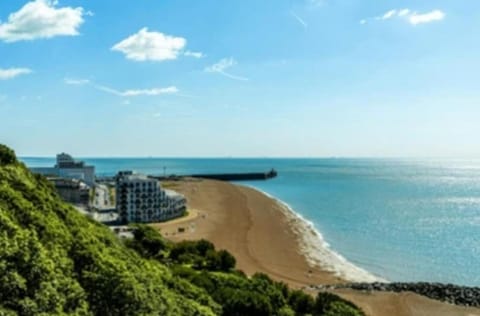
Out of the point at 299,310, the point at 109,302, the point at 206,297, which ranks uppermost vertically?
the point at 109,302

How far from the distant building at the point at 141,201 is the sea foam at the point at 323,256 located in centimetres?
1900

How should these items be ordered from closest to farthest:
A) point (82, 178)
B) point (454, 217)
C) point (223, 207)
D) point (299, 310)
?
point (299, 310)
point (454, 217)
point (223, 207)
point (82, 178)

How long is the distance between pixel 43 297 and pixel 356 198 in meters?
106

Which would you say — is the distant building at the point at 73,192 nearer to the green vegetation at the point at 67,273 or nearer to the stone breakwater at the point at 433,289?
the stone breakwater at the point at 433,289

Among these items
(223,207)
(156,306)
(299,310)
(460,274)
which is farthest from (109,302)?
(223,207)

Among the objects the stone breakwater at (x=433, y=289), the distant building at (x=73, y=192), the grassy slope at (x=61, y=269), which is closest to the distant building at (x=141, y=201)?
the distant building at (x=73, y=192)

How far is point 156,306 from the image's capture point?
1451cm

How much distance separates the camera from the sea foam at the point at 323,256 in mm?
47031

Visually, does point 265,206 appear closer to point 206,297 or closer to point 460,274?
point 460,274

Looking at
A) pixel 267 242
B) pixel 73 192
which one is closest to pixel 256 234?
pixel 267 242

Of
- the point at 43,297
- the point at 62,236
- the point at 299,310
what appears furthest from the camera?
the point at 299,310

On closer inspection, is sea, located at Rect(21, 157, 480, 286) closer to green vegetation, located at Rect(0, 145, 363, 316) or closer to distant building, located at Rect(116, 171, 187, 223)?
distant building, located at Rect(116, 171, 187, 223)

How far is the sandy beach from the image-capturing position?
37688mm

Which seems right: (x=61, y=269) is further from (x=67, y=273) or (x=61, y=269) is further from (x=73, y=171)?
(x=73, y=171)
